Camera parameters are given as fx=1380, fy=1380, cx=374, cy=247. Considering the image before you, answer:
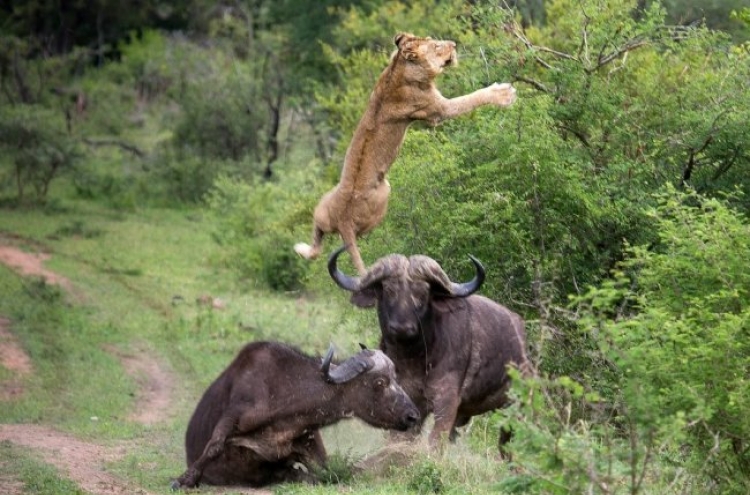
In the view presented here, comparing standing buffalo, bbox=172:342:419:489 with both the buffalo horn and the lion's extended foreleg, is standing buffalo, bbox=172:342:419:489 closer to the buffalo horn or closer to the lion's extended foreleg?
the buffalo horn

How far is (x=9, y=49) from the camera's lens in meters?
40.2

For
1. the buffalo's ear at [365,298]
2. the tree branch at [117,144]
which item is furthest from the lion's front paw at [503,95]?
the tree branch at [117,144]

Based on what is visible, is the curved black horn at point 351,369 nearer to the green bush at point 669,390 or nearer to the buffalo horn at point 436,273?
the buffalo horn at point 436,273

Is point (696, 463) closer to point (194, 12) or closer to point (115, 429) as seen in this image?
point (115, 429)

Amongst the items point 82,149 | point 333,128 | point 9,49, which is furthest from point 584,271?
point 9,49

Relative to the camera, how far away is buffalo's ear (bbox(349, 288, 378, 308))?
495 inches

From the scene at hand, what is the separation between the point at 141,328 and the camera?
22734mm

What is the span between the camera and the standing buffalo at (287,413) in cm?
1222

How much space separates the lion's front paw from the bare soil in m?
4.21

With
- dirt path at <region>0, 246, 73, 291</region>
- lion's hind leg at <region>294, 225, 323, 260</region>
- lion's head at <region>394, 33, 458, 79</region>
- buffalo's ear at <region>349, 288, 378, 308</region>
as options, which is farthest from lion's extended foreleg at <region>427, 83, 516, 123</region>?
dirt path at <region>0, 246, 73, 291</region>

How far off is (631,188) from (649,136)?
83cm

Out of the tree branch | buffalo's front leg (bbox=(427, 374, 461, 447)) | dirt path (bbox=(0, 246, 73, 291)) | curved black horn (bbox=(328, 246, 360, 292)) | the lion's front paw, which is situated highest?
the lion's front paw

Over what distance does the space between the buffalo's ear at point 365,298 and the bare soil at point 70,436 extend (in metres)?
1.92

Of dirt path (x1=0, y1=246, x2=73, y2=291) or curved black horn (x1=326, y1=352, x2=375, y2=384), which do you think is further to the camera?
dirt path (x1=0, y1=246, x2=73, y2=291)
